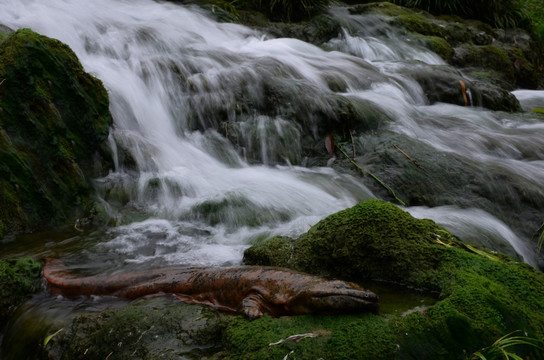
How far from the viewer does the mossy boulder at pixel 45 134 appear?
4.15 m

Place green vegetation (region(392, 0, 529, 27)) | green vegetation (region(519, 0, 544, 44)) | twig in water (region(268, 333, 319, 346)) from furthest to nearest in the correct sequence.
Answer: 1. green vegetation (region(519, 0, 544, 44))
2. green vegetation (region(392, 0, 529, 27))
3. twig in water (region(268, 333, 319, 346))

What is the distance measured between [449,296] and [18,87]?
4120 millimetres

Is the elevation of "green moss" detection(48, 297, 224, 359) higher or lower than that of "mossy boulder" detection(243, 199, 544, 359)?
lower

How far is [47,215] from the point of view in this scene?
4.24m

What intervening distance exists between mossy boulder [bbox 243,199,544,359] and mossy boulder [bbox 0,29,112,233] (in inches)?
81.6

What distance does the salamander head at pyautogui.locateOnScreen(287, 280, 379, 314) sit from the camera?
232 centimetres

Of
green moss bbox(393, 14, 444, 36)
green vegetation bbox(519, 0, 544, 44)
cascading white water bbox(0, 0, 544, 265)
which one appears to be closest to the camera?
cascading white water bbox(0, 0, 544, 265)

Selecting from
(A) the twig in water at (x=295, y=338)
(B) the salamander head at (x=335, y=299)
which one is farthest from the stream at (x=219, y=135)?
(A) the twig in water at (x=295, y=338)

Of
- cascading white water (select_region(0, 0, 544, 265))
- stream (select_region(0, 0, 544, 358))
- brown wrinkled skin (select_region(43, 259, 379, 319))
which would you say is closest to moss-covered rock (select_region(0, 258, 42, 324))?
brown wrinkled skin (select_region(43, 259, 379, 319))

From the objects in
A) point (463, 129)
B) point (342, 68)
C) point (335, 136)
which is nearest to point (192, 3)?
point (342, 68)

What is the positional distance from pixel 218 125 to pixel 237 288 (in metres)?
3.68

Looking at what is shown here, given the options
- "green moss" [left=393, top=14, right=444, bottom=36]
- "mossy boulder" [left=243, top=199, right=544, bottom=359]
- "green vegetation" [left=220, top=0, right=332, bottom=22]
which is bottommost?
"mossy boulder" [left=243, top=199, right=544, bottom=359]

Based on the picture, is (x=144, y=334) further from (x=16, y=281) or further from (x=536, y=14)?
(x=536, y=14)

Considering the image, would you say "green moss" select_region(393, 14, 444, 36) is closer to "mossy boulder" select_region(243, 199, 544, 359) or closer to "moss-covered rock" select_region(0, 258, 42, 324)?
"mossy boulder" select_region(243, 199, 544, 359)
